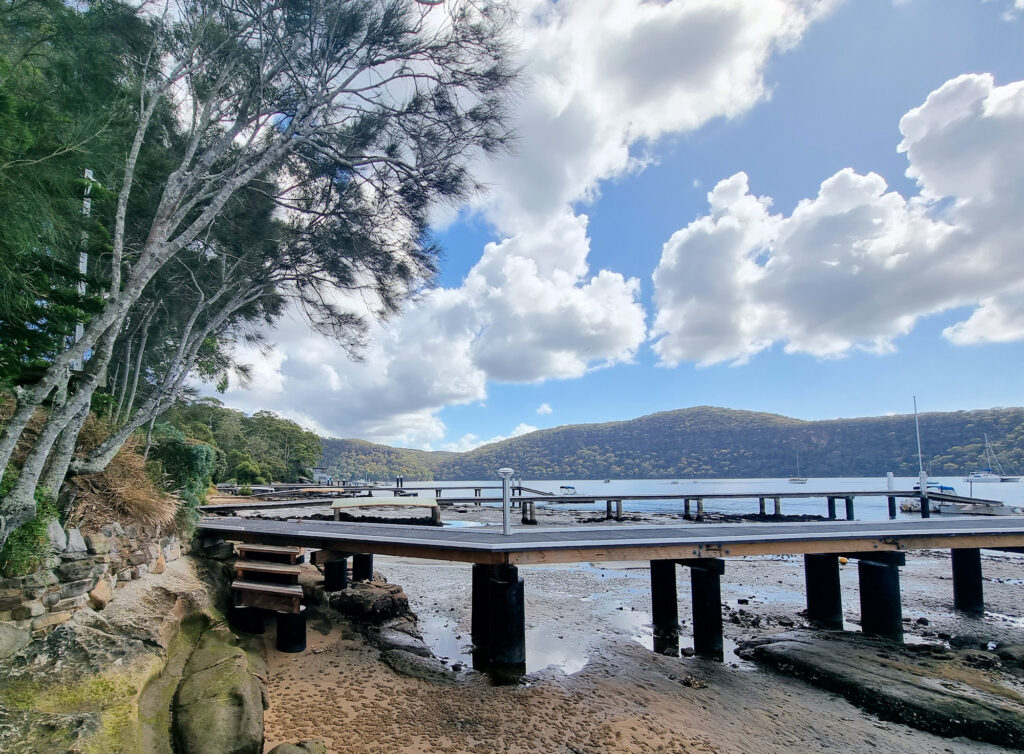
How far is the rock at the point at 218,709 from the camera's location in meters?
3.61

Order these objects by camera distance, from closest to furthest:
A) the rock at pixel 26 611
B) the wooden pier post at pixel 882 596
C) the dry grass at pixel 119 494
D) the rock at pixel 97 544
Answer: the rock at pixel 26 611, the rock at pixel 97 544, the dry grass at pixel 119 494, the wooden pier post at pixel 882 596

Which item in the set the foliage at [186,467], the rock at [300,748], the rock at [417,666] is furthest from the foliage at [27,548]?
the rock at [417,666]

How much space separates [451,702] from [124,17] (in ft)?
30.6

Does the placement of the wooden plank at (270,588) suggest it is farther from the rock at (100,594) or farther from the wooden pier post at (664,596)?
the wooden pier post at (664,596)

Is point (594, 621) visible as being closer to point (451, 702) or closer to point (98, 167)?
point (451, 702)

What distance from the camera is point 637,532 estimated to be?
8875 mm

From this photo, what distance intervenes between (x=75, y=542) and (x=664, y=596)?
810 cm

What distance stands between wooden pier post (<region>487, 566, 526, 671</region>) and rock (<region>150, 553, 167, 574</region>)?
166 inches

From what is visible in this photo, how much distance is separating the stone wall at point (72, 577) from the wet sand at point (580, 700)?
1.97 metres

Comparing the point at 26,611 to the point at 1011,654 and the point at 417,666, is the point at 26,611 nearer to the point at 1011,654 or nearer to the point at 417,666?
the point at 417,666

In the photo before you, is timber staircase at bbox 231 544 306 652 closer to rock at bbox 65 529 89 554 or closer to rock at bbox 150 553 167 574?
rock at bbox 150 553 167 574

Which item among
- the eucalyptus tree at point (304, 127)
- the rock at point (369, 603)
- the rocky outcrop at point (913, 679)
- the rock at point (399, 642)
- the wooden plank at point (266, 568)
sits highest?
the eucalyptus tree at point (304, 127)

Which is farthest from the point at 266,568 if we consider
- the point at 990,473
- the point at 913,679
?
the point at 990,473

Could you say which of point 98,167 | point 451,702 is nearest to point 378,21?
point 98,167
